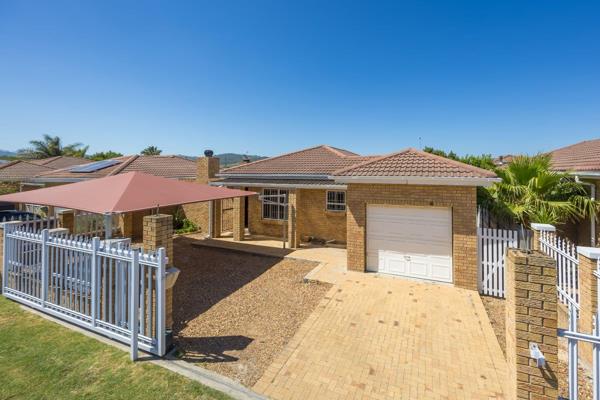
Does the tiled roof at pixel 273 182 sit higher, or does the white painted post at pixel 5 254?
the tiled roof at pixel 273 182

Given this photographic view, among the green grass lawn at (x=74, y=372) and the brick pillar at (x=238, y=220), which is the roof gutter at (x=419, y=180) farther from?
the green grass lawn at (x=74, y=372)

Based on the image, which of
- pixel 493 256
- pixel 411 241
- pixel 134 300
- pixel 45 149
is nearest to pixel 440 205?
pixel 411 241

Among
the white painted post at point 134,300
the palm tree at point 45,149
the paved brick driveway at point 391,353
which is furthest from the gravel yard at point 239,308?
the palm tree at point 45,149

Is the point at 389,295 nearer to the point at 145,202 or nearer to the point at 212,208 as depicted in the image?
the point at 145,202

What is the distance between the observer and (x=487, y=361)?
539 centimetres

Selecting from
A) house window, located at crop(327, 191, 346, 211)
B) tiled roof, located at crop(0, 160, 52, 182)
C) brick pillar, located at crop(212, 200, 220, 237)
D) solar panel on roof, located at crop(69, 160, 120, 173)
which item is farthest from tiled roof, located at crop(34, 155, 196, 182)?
house window, located at crop(327, 191, 346, 211)

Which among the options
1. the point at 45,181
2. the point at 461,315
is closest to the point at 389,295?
the point at 461,315

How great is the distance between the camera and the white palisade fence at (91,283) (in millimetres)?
5352

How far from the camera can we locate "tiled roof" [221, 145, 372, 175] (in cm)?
1556

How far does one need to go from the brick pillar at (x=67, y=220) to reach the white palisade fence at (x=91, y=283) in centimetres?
339

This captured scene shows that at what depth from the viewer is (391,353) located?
223 inches

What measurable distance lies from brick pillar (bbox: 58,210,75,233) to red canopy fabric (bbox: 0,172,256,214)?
154 cm

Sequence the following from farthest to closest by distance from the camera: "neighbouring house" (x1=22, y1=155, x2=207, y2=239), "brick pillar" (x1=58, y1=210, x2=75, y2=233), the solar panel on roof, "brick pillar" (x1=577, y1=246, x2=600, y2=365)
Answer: the solar panel on roof → "neighbouring house" (x1=22, y1=155, x2=207, y2=239) → "brick pillar" (x1=58, y1=210, x2=75, y2=233) → "brick pillar" (x1=577, y1=246, x2=600, y2=365)

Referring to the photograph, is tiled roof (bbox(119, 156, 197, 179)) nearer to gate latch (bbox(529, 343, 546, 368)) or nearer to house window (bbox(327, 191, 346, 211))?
house window (bbox(327, 191, 346, 211))
